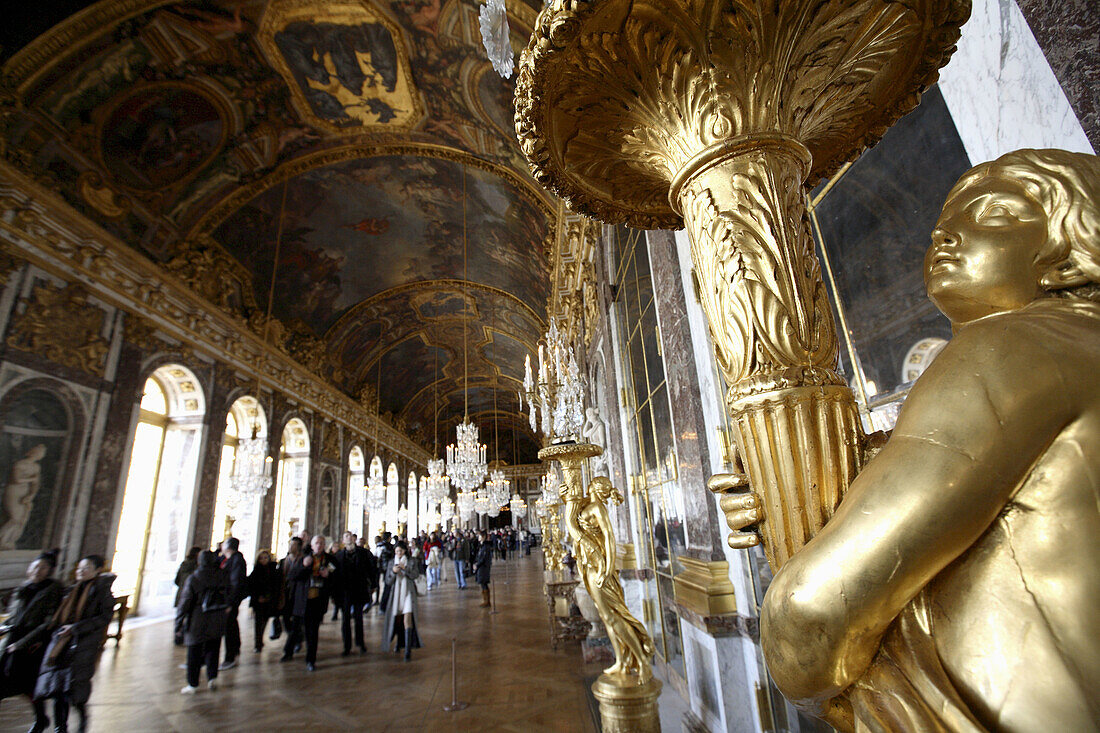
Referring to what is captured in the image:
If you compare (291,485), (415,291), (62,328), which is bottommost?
(291,485)

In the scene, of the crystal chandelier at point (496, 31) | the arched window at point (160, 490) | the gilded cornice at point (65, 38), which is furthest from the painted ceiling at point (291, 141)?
the crystal chandelier at point (496, 31)

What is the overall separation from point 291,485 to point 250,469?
647cm

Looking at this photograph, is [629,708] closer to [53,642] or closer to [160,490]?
[53,642]

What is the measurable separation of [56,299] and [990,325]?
31.9ft

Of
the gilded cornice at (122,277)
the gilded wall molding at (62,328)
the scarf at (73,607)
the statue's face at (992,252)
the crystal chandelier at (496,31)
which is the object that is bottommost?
the scarf at (73,607)

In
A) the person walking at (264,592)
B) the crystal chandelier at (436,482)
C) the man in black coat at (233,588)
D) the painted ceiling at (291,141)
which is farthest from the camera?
the crystal chandelier at (436,482)

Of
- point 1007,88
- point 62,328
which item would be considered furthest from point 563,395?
point 62,328

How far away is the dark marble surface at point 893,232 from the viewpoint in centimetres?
145

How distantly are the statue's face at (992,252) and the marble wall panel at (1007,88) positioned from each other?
66 cm

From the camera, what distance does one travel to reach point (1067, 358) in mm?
493

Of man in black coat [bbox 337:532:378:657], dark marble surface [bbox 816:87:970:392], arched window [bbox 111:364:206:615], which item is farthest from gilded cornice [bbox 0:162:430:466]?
dark marble surface [bbox 816:87:970:392]

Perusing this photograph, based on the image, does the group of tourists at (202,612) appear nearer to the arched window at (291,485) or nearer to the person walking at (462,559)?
the arched window at (291,485)

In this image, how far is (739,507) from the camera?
77cm

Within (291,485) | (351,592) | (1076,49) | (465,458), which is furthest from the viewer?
(291,485)
